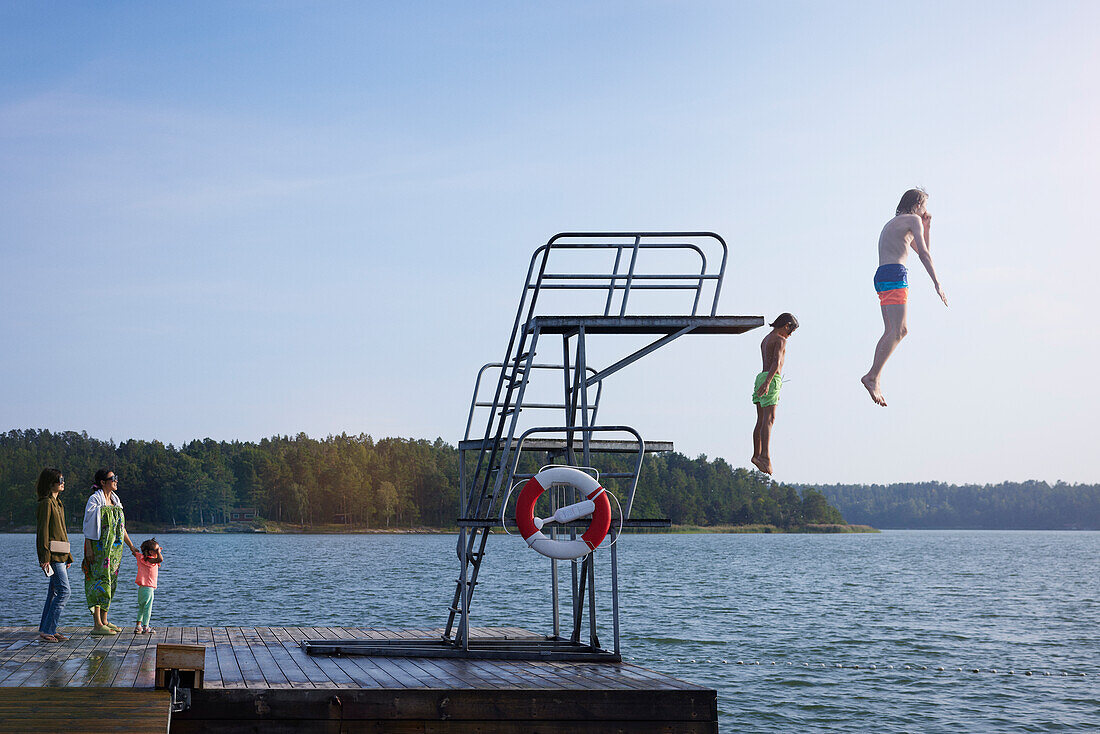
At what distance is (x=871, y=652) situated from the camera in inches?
1264

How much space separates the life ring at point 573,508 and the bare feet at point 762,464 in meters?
4.22

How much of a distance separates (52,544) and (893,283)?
1093 centimetres

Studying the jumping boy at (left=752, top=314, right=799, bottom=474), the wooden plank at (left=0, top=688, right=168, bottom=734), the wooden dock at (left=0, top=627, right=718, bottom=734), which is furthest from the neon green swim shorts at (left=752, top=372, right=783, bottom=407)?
the wooden plank at (left=0, top=688, right=168, bottom=734)

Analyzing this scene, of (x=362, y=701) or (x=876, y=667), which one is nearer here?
(x=362, y=701)

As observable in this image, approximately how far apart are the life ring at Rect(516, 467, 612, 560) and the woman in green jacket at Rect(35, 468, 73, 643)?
18.0 feet

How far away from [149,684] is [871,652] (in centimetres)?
2642

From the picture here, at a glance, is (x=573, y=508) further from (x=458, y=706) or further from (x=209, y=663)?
(x=209, y=663)

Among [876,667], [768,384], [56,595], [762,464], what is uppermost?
[768,384]

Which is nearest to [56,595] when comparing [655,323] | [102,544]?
[102,544]

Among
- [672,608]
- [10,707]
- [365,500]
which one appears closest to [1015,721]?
[10,707]

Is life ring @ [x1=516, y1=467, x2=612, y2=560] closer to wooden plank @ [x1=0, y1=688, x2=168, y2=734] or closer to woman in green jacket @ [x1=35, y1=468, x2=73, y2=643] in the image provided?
wooden plank @ [x1=0, y1=688, x2=168, y2=734]

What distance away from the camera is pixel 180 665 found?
9.22m

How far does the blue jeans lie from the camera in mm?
12406

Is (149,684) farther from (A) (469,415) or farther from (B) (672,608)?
(B) (672,608)
